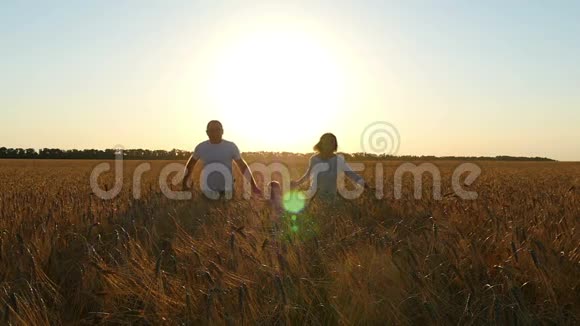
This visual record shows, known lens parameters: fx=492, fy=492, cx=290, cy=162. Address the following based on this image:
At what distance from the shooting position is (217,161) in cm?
823

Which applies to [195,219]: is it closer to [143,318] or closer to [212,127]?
[143,318]

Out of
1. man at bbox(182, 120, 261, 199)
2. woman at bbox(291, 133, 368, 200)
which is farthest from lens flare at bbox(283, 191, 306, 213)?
man at bbox(182, 120, 261, 199)

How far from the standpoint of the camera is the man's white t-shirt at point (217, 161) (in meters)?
8.12

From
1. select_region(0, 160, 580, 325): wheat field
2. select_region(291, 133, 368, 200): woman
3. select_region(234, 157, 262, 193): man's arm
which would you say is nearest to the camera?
select_region(0, 160, 580, 325): wheat field

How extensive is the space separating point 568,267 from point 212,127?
20.8ft

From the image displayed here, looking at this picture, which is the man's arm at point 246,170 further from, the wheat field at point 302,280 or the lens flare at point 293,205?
the wheat field at point 302,280

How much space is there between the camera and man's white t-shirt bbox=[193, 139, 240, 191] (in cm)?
812

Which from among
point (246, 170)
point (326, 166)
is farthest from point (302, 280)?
point (246, 170)

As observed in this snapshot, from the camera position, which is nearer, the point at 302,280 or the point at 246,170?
the point at 302,280

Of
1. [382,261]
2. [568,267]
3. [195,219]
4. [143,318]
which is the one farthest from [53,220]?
[568,267]

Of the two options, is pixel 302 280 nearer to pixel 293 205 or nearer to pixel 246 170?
pixel 293 205

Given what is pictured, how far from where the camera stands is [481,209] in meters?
4.37

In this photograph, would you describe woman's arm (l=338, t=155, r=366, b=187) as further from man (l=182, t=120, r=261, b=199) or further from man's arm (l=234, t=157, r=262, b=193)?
man (l=182, t=120, r=261, b=199)

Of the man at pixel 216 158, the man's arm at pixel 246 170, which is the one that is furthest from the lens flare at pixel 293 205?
the man at pixel 216 158
